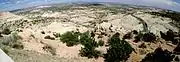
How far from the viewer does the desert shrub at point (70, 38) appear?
11508mm

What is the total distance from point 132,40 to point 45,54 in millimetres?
3572

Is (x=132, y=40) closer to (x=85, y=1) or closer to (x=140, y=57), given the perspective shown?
(x=140, y=57)

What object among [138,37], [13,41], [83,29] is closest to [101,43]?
[83,29]

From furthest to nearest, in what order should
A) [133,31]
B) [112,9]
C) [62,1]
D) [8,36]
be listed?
[8,36]
[62,1]
[112,9]
[133,31]

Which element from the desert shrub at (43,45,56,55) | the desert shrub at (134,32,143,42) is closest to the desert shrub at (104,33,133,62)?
the desert shrub at (134,32,143,42)

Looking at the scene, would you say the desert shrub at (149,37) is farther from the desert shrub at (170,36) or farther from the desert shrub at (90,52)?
the desert shrub at (90,52)

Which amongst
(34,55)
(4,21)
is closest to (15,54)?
(34,55)

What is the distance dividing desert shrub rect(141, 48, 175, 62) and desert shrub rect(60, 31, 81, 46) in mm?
2271

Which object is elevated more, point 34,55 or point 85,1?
point 85,1

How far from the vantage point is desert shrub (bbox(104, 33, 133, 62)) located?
10750 mm

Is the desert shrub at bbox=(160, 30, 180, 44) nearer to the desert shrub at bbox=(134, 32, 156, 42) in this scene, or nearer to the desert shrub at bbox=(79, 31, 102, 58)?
the desert shrub at bbox=(134, 32, 156, 42)

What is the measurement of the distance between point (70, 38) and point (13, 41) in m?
2.87

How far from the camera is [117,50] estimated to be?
11.3 meters

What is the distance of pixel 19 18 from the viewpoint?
504 inches
